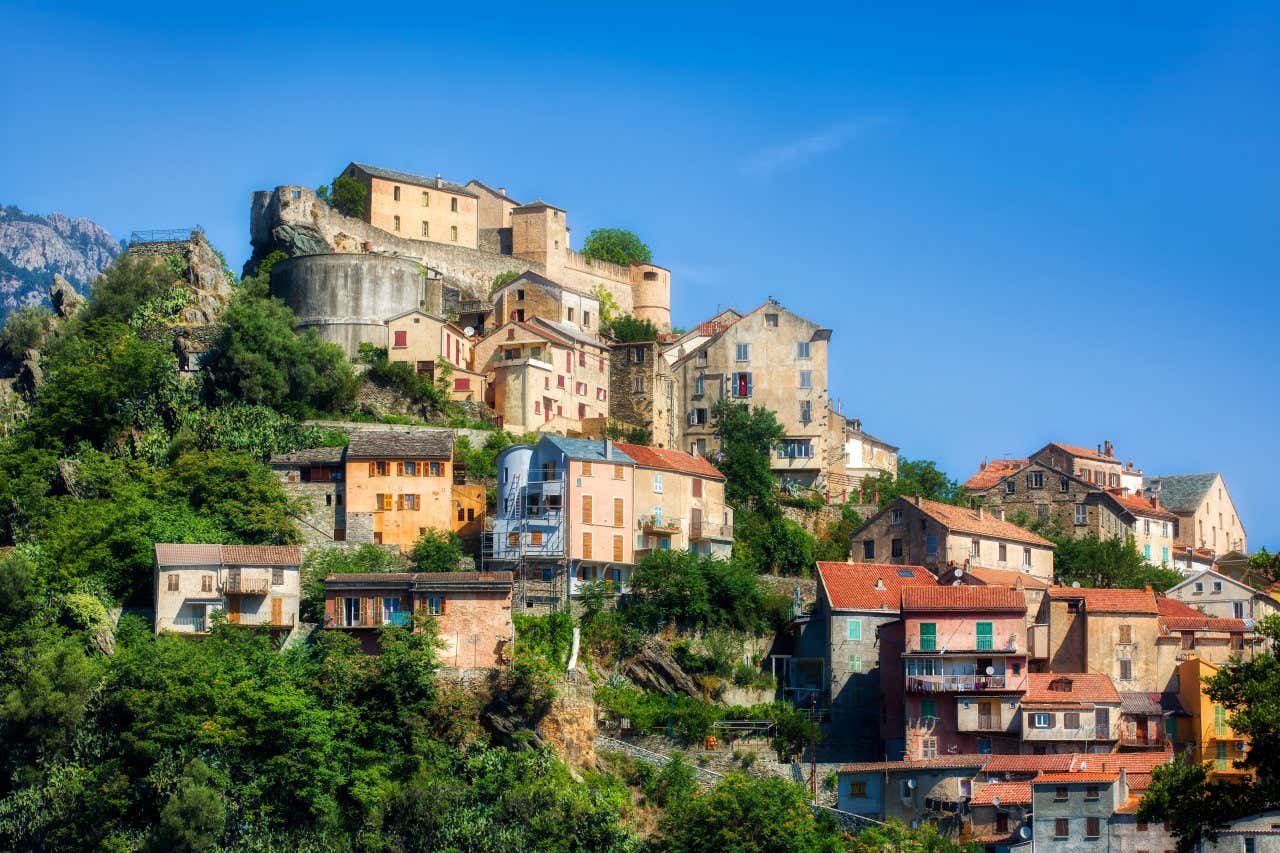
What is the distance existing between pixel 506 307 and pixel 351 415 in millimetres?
15189

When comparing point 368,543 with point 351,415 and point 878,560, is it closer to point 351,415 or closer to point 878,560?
point 351,415

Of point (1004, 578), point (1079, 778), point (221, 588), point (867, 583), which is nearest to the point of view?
point (1079, 778)

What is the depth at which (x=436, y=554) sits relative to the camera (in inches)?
2586

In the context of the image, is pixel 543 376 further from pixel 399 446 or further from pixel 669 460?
pixel 399 446

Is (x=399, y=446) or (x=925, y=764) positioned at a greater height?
(x=399, y=446)

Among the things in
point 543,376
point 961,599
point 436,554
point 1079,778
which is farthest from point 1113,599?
point 543,376

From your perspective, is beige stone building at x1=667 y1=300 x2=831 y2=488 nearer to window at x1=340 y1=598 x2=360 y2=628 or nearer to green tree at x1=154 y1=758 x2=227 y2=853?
window at x1=340 y1=598 x2=360 y2=628

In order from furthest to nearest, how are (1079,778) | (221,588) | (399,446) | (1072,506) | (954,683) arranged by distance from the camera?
(1072,506)
(399,446)
(221,588)
(954,683)
(1079,778)

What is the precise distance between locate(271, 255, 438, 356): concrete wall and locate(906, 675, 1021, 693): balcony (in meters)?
30.0

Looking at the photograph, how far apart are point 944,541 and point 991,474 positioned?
730 inches

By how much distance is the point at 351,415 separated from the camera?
75.5 m

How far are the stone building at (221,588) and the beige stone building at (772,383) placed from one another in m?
25.3

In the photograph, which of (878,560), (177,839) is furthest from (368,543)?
(878,560)

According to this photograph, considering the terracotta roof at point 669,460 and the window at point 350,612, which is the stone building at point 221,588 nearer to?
the window at point 350,612
